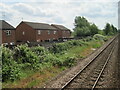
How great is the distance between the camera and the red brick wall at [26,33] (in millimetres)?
47266

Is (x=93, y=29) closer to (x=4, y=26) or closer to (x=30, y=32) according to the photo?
(x=30, y=32)

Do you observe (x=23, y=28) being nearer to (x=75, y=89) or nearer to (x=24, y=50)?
(x=24, y=50)

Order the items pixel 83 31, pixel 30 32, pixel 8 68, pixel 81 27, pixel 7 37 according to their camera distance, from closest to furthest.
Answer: pixel 8 68 → pixel 7 37 → pixel 30 32 → pixel 83 31 → pixel 81 27

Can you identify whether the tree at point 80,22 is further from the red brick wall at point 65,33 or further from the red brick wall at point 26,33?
the red brick wall at point 26,33

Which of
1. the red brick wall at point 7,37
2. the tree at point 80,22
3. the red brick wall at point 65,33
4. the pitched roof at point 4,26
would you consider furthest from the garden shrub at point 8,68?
the tree at point 80,22

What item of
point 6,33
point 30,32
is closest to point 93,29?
point 30,32

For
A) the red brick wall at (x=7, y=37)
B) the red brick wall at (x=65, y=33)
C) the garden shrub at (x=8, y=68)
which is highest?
the red brick wall at (x=65, y=33)

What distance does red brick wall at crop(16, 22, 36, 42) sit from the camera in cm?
4727

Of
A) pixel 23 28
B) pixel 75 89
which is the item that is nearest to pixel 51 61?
pixel 75 89

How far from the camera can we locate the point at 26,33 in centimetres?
4881

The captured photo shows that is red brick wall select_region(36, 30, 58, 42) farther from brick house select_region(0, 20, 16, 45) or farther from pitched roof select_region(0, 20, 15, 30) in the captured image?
pitched roof select_region(0, 20, 15, 30)

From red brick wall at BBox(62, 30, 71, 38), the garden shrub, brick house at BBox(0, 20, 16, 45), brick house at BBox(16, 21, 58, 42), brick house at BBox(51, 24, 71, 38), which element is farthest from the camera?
red brick wall at BBox(62, 30, 71, 38)

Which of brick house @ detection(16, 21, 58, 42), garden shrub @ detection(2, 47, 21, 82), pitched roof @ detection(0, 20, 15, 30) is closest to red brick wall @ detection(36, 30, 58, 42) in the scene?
brick house @ detection(16, 21, 58, 42)

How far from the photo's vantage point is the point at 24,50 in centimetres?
1688
